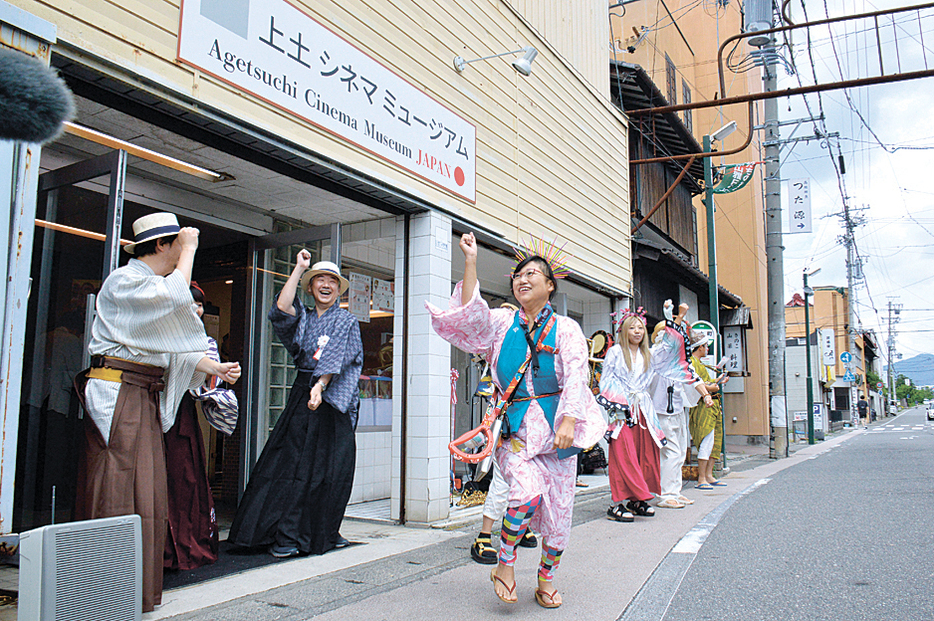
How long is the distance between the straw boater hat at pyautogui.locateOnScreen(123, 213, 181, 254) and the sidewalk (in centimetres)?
179

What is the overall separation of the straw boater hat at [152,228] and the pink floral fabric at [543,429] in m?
1.35

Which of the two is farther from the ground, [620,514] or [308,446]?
[308,446]

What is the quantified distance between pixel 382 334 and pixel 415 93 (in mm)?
2828

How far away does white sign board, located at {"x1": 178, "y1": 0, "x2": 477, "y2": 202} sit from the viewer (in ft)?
A: 13.4

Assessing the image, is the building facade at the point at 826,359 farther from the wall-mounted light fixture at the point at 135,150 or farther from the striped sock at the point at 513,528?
the wall-mounted light fixture at the point at 135,150

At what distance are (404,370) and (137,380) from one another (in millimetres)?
2930

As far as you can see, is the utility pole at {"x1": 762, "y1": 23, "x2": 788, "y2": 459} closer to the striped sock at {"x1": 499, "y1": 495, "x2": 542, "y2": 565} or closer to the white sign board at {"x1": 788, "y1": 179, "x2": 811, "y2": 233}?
the white sign board at {"x1": 788, "y1": 179, "x2": 811, "y2": 233}

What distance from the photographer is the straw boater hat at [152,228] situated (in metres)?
3.27

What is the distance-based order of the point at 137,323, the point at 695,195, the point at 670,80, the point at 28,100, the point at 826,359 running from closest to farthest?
the point at 28,100 < the point at 137,323 < the point at 670,80 < the point at 695,195 < the point at 826,359

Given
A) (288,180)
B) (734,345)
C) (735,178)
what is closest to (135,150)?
(288,180)

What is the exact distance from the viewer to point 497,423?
346 centimetres

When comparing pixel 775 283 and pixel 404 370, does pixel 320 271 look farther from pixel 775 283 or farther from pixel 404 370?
pixel 775 283

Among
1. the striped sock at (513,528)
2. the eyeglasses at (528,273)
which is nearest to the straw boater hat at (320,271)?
the eyeglasses at (528,273)

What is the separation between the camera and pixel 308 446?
14.8 ft
